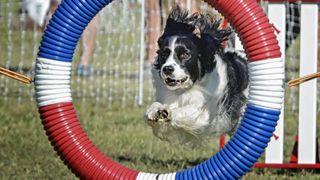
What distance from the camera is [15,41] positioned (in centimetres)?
1658

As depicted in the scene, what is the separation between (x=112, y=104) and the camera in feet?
32.6

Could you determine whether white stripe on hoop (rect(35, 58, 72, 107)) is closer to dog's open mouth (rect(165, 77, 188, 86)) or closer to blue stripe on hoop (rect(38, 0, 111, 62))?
blue stripe on hoop (rect(38, 0, 111, 62))

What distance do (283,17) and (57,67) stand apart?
2429 mm

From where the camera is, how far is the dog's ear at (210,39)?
219 inches

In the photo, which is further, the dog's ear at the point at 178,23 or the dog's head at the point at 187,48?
the dog's ear at the point at 178,23

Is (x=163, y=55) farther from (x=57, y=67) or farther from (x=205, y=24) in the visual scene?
(x=57, y=67)

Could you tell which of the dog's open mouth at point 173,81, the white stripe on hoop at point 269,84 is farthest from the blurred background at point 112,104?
the white stripe on hoop at point 269,84

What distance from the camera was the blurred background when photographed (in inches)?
255

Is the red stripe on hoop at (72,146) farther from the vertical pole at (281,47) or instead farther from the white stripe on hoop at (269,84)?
the vertical pole at (281,47)

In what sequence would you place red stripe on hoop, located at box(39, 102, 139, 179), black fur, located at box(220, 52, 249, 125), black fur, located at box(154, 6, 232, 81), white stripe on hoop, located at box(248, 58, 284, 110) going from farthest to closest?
black fur, located at box(220, 52, 249, 125), black fur, located at box(154, 6, 232, 81), red stripe on hoop, located at box(39, 102, 139, 179), white stripe on hoop, located at box(248, 58, 284, 110)

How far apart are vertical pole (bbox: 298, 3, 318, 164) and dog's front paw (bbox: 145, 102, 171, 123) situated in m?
1.47

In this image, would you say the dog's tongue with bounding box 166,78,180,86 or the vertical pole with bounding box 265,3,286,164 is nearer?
the dog's tongue with bounding box 166,78,180,86

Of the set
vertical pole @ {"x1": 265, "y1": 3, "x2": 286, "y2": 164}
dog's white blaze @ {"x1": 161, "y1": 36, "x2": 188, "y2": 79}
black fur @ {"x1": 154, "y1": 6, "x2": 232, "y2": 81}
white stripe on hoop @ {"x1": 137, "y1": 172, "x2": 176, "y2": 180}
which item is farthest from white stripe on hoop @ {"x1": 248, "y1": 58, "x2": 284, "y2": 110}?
vertical pole @ {"x1": 265, "y1": 3, "x2": 286, "y2": 164}

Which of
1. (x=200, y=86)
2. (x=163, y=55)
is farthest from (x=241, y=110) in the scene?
(x=163, y=55)
